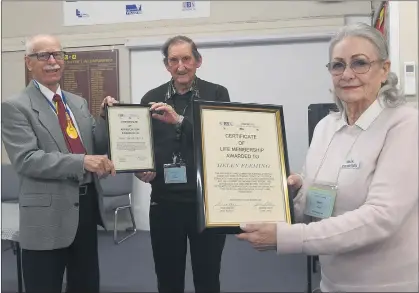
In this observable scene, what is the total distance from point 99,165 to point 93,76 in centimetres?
270

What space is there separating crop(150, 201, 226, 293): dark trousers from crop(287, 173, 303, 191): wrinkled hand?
0.70 metres

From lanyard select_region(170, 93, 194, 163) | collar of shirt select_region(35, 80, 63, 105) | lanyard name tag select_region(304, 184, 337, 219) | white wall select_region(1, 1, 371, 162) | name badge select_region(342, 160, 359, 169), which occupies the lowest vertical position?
lanyard name tag select_region(304, 184, 337, 219)

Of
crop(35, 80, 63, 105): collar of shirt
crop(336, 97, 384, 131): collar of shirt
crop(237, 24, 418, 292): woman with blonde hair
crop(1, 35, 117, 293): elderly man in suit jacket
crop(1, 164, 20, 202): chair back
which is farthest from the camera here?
Answer: crop(1, 164, 20, 202): chair back

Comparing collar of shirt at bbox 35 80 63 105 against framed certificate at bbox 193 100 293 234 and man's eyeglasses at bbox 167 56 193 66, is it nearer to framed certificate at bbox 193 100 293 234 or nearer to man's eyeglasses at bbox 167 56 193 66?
man's eyeglasses at bbox 167 56 193 66

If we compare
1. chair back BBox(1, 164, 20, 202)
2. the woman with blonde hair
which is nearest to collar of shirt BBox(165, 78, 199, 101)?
the woman with blonde hair

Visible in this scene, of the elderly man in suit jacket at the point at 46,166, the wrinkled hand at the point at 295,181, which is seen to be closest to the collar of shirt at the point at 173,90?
the elderly man in suit jacket at the point at 46,166

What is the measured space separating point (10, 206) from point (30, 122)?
1.88 m

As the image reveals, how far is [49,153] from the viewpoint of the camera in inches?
68.9

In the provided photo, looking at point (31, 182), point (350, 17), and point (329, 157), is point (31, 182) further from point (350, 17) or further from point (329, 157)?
point (350, 17)

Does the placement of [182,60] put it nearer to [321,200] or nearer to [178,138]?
[178,138]

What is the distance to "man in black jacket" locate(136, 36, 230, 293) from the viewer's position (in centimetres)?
199

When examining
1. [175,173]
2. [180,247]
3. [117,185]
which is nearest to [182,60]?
[175,173]

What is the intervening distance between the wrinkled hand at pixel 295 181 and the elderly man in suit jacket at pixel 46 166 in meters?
0.87

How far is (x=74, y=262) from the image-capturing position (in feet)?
6.47
